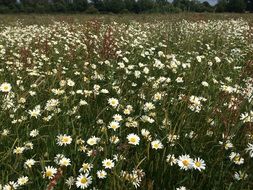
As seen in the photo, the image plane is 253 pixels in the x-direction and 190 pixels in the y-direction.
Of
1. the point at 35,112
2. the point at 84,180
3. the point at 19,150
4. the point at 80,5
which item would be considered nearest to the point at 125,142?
the point at 84,180

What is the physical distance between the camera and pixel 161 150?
2.76 m

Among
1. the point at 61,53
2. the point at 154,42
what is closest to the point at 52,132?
the point at 61,53

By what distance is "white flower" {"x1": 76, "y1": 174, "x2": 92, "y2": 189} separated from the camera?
2.23m

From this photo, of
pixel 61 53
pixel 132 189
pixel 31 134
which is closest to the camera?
pixel 132 189

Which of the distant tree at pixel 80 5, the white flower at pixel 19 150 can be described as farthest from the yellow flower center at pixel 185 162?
the distant tree at pixel 80 5

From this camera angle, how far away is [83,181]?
2.28m

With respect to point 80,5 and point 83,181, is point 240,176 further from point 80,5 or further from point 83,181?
point 80,5

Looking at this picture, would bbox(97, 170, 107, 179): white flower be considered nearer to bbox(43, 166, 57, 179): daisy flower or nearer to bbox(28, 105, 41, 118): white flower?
bbox(43, 166, 57, 179): daisy flower

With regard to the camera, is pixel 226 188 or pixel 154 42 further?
pixel 154 42

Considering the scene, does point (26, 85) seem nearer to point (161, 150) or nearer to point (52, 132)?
point (52, 132)

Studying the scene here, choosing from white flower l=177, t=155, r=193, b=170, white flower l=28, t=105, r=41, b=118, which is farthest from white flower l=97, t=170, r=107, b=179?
white flower l=28, t=105, r=41, b=118

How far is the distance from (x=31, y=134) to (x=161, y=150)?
1.16 meters

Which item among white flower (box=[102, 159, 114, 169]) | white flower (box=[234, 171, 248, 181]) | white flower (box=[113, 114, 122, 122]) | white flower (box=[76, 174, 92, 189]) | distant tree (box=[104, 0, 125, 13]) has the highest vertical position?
distant tree (box=[104, 0, 125, 13])

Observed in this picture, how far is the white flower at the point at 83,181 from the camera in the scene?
2.23 m
